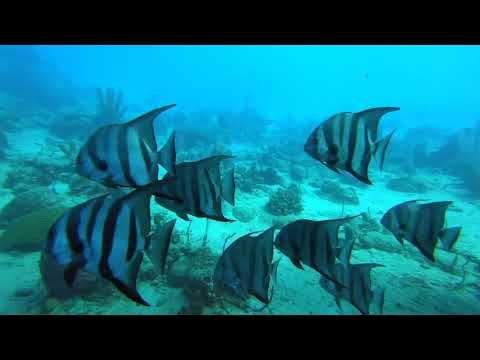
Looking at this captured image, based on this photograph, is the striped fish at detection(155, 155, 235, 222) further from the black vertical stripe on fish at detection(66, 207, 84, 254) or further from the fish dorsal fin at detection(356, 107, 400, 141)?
the fish dorsal fin at detection(356, 107, 400, 141)

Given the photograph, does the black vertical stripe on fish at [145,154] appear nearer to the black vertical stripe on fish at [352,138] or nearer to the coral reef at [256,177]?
the black vertical stripe on fish at [352,138]

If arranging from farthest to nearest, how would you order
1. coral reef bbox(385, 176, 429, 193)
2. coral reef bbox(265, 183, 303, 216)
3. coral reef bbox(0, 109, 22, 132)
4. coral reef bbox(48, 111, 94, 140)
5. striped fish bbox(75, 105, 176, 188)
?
coral reef bbox(48, 111, 94, 140) < coral reef bbox(0, 109, 22, 132) < coral reef bbox(385, 176, 429, 193) < coral reef bbox(265, 183, 303, 216) < striped fish bbox(75, 105, 176, 188)

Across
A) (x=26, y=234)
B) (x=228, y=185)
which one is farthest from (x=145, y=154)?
(x=26, y=234)

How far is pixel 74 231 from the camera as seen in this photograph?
138 cm

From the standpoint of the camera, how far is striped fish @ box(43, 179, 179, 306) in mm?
1376

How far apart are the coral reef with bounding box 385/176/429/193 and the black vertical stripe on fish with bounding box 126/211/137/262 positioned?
1326 cm

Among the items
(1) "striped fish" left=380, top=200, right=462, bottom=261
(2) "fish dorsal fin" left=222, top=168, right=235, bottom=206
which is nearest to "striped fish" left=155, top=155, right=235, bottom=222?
(2) "fish dorsal fin" left=222, top=168, right=235, bottom=206

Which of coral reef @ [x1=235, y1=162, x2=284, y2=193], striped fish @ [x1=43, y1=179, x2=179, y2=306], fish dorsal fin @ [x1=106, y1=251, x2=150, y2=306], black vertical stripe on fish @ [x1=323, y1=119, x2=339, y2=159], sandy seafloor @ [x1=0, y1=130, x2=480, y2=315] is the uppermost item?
black vertical stripe on fish @ [x1=323, y1=119, x2=339, y2=159]

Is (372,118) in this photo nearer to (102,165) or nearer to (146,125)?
(146,125)

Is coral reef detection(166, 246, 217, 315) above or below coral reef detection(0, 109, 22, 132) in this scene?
below

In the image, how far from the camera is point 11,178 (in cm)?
856
